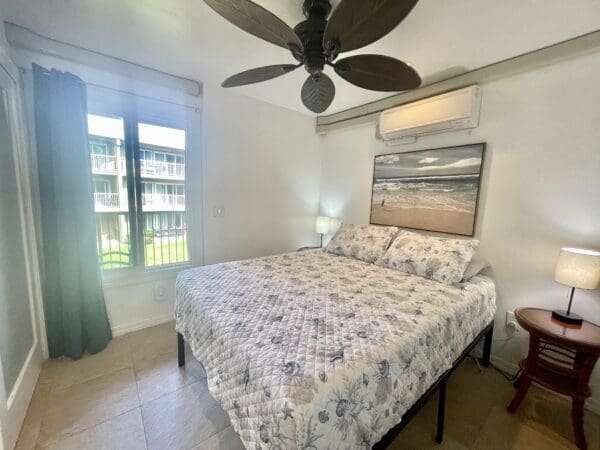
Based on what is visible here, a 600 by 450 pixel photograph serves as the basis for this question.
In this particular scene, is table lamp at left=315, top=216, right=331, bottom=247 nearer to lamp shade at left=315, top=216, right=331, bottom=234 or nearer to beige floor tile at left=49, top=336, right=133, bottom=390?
lamp shade at left=315, top=216, right=331, bottom=234

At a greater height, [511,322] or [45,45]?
[45,45]

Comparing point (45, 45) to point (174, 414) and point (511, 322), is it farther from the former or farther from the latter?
point (511, 322)

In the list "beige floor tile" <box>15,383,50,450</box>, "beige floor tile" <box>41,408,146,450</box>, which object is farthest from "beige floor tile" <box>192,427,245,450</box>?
"beige floor tile" <box>15,383,50,450</box>

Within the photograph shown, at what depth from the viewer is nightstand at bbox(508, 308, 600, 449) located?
1330mm

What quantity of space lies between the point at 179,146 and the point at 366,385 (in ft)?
8.11

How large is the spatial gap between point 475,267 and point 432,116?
4.33ft

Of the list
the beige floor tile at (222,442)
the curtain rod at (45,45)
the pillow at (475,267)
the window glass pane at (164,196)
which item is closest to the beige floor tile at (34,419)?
the beige floor tile at (222,442)

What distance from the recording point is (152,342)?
83.4 inches

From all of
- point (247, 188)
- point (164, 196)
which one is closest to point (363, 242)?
point (247, 188)

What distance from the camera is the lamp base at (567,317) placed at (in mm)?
1479

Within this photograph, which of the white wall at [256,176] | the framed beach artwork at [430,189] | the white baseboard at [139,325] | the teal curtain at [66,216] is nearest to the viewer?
the teal curtain at [66,216]

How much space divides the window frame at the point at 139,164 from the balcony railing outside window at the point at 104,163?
10 centimetres

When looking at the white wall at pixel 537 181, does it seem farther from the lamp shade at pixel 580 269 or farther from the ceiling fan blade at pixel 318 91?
the ceiling fan blade at pixel 318 91

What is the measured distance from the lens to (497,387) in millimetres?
1762
